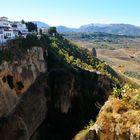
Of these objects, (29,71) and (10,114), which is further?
(29,71)

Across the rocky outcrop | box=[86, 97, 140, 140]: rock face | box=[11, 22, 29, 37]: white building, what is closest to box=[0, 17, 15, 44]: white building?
box=[11, 22, 29, 37]: white building

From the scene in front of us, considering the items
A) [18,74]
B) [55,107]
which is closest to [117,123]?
[18,74]

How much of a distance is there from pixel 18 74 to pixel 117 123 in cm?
5257

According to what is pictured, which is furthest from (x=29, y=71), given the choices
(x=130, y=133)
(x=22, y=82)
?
(x=130, y=133)

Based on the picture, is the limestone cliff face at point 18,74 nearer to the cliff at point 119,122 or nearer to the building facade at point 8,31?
the building facade at point 8,31

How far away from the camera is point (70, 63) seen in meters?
108

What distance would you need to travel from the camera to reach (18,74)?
280ft

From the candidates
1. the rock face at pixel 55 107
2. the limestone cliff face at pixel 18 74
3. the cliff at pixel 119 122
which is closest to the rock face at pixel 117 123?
the cliff at pixel 119 122

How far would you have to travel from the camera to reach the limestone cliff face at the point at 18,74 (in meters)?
78.2

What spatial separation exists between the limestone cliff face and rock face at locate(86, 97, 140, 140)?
42167mm

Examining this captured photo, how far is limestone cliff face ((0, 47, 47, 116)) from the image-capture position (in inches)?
3081

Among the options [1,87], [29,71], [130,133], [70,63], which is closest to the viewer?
[130,133]

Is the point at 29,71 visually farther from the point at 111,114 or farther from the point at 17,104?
the point at 111,114

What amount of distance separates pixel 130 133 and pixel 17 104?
51627 millimetres
